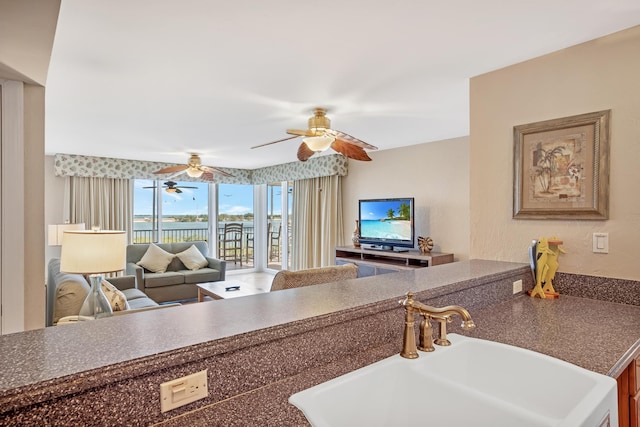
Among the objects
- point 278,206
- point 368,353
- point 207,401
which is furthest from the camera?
point 278,206

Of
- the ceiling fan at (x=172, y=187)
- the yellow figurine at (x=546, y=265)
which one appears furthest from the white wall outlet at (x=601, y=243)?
the ceiling fan at (x=172, y=187)

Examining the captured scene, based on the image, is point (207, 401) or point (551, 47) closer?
point (207, 401)

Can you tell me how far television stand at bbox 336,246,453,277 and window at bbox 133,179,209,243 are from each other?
3.42 meters

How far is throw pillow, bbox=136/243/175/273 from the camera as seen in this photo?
18.3ft

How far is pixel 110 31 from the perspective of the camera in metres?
1.94

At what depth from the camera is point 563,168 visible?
2090mm

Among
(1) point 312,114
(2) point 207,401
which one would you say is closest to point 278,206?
(1) point 312,114

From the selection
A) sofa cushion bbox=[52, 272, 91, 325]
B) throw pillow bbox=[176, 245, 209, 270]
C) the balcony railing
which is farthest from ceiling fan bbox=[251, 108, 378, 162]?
the balcony railing

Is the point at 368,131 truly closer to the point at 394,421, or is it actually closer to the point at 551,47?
the point at 551,47

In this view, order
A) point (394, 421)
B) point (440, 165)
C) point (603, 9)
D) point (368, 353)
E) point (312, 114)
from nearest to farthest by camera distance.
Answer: point (394, 421), point (368, 353), point (603, 9), point (312, 114), point (440, 165)

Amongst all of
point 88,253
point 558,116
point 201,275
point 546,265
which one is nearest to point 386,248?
point 201,275

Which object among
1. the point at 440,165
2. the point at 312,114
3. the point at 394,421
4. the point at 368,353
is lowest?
the point at 394,421

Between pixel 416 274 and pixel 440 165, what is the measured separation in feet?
10.8

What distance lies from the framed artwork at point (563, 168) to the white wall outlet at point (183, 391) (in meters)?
2.09
